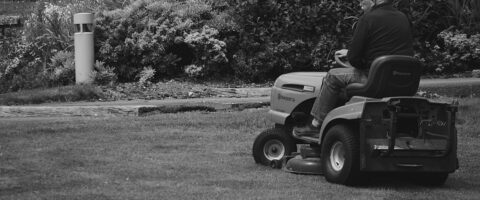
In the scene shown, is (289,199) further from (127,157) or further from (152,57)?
(152,57)

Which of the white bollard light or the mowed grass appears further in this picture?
the white bollard light

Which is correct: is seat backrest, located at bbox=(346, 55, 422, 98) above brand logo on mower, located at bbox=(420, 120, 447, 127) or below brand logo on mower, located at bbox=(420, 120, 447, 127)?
above

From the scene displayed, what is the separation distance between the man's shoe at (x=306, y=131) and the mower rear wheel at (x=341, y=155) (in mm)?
503

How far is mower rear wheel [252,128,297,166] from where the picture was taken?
873cm

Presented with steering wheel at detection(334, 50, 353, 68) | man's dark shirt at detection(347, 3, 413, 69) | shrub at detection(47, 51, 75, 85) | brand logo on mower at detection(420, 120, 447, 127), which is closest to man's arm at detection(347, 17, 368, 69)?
man's dark shirt at detection(347, 3, 413, 69)

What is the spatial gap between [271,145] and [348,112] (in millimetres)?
1414

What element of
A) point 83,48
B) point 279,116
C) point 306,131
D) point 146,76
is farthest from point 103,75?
point 306,131

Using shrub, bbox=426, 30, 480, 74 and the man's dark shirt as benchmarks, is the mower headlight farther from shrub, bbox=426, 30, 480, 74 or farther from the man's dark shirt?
shrub, bbox=426, 30, 480, 74

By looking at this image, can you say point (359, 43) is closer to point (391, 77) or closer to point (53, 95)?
point (391, 77)

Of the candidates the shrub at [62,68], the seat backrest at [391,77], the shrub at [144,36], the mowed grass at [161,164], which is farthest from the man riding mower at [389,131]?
the shrub at [62,68]

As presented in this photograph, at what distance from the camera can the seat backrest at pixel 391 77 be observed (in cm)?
747

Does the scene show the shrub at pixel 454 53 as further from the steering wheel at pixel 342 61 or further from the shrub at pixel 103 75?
the steering wheel at pixel 342 61

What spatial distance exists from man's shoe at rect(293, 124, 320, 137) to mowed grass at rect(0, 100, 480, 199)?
0.42 meters

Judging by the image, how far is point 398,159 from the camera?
7.52 m
